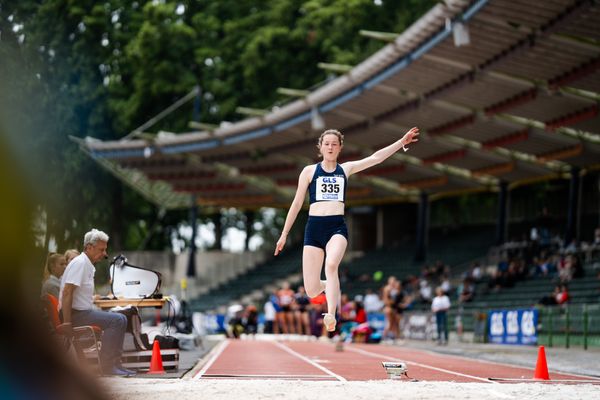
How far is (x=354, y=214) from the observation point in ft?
181

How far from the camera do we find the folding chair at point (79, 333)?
9766 millimetres

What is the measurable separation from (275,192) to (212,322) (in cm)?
1123

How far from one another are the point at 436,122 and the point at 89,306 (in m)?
26.9

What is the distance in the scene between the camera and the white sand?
7219 mm

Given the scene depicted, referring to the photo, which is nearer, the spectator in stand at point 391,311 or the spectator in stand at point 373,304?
the spectator in stand at point 391,311

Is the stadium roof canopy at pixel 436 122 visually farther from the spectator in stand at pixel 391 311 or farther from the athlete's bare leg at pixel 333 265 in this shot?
the athlete's bare leg at pixel 333 265

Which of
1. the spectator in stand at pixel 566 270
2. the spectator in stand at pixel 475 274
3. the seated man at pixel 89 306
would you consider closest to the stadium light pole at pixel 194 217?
the spectator in stand at pixel 475 274

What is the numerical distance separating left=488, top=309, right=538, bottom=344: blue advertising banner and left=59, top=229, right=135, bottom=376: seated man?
16868mm

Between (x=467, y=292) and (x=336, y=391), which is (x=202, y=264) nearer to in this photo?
(x=467, y=292)

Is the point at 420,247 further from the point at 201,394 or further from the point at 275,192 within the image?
the point at 201,394

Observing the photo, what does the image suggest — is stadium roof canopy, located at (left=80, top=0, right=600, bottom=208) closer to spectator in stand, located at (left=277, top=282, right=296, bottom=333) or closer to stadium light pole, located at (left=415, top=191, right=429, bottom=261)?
stadium light pole, located at (left=415, top=191, right=429, bottom=261)

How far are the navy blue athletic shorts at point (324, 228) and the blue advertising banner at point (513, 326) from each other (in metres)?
17.0

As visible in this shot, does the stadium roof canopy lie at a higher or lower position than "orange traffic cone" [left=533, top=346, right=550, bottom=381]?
higher

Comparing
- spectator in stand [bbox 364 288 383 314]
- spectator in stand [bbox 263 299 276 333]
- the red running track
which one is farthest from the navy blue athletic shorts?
spectator in stand [bbox 263 299 276 333]
